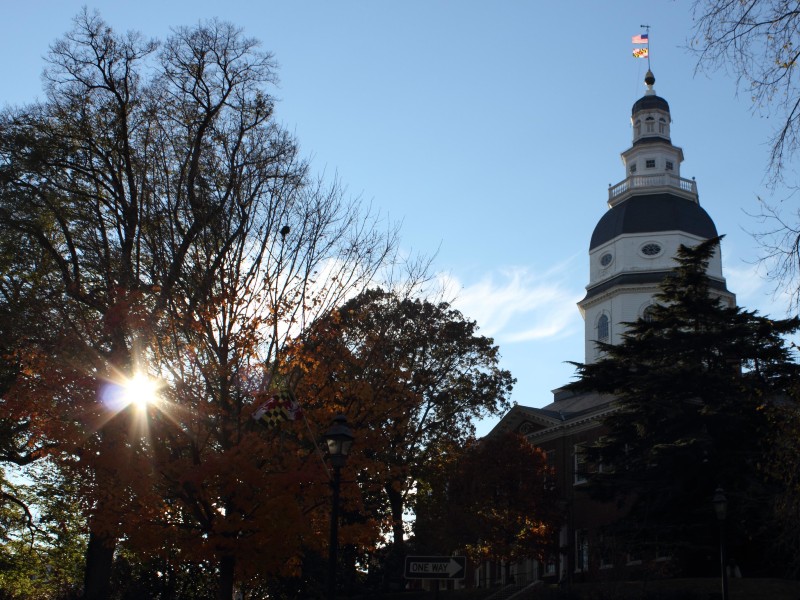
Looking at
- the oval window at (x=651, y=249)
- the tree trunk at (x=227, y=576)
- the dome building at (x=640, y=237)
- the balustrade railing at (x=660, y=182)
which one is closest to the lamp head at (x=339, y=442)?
the tree trunk at (x=227, y=576)

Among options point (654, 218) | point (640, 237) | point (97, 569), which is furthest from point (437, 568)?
point (654, 218)

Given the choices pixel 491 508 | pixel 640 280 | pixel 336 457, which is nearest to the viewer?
pixel 336 457

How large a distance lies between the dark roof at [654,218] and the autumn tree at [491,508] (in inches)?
892

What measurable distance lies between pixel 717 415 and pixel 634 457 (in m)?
3.69

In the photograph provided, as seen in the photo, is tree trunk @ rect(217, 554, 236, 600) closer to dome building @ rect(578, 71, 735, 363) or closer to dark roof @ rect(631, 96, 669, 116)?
dome building @ rect(578, 71, 735, 363)

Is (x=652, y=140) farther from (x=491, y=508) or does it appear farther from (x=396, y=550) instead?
(x=396, y=550)

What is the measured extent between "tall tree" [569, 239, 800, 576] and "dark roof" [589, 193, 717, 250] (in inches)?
907

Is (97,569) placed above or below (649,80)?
below

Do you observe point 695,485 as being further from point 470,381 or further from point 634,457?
point 470,381

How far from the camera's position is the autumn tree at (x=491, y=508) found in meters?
39.3

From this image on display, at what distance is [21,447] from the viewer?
30.9 meters

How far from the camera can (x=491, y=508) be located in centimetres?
4019

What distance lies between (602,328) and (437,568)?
43706 millimetres

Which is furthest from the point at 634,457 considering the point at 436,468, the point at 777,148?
the point at 777,148
